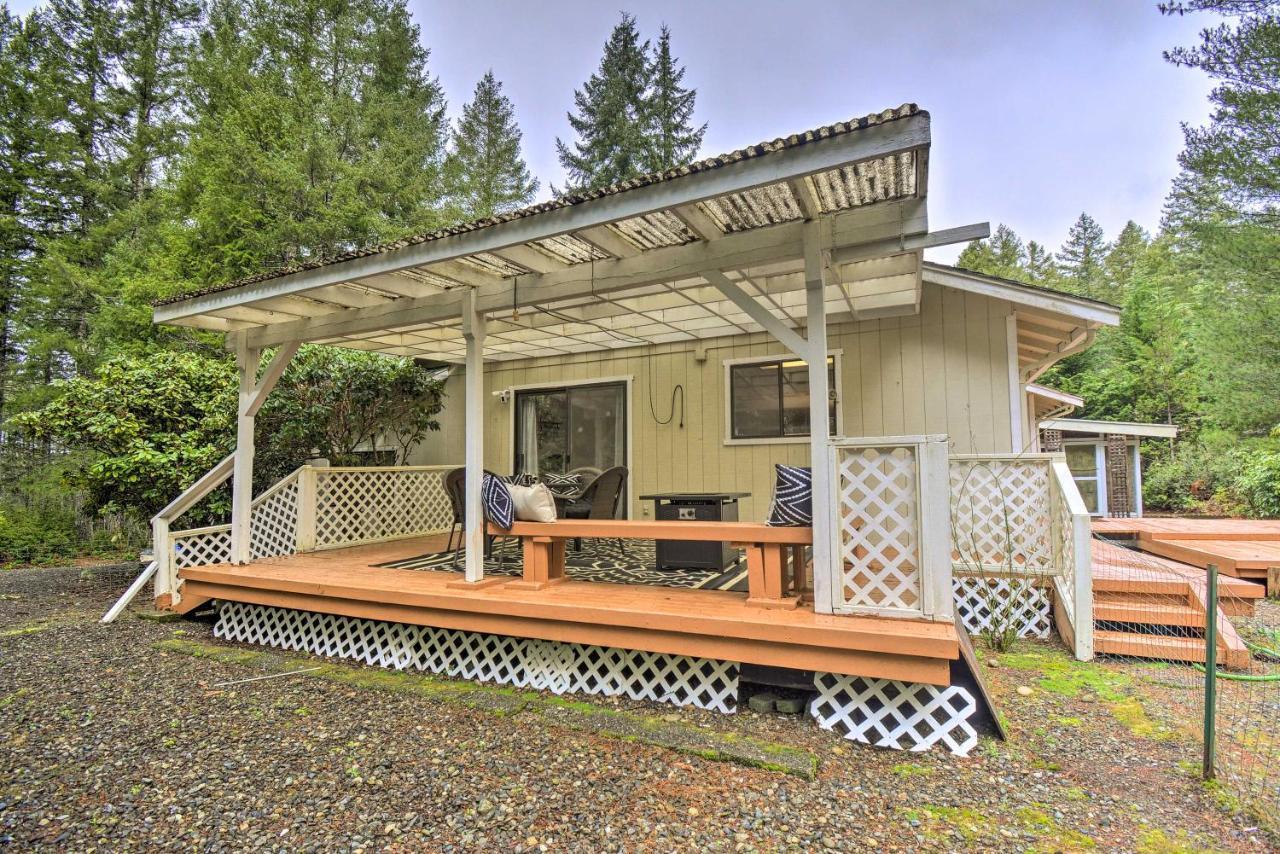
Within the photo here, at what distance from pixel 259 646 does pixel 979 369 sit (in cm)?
670

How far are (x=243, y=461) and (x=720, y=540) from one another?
14.6 ft

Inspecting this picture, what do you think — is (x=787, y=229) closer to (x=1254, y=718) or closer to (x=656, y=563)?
(x=656, y=563)

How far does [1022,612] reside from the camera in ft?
15.1

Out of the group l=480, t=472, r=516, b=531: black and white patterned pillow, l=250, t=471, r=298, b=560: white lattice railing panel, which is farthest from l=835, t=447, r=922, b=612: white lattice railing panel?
l=250, t=471, r=298, b=560: white lattice railing panel

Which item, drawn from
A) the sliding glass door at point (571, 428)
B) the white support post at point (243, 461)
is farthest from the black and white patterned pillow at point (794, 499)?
the white support post at point (243, 461)

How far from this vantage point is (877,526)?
3.23m

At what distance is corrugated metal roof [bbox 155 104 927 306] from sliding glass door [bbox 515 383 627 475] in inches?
149

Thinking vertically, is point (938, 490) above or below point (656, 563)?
above

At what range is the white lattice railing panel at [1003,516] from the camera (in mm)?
4676

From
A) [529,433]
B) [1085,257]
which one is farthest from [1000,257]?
[529,433]

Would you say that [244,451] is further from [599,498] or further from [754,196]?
[754,196]

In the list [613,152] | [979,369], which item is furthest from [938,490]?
[613,152]

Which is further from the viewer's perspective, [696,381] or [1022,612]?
[696,381]

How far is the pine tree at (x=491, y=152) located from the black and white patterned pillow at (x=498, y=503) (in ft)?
55.2
